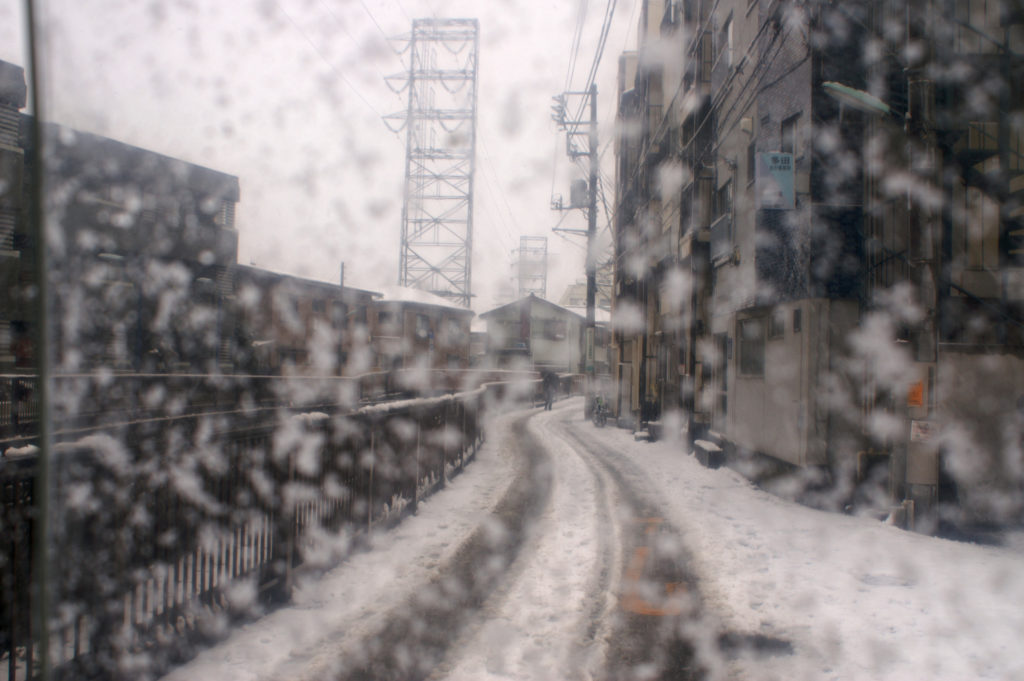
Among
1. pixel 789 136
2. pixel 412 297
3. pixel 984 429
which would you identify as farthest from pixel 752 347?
pixel 412 297

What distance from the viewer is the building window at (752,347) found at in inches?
429

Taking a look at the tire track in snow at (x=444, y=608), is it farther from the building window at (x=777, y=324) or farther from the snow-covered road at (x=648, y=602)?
the building window at (x=777, y=324)

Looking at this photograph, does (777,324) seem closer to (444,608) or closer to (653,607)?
(653,607)

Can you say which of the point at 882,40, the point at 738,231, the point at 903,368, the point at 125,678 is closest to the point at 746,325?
the point at 738,231

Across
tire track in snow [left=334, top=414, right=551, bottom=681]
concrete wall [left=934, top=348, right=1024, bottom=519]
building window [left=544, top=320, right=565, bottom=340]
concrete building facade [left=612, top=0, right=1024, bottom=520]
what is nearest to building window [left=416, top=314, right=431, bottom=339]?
building window [left=544, top=320, right=565, bottom=340]

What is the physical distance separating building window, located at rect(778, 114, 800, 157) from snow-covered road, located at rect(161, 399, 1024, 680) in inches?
218

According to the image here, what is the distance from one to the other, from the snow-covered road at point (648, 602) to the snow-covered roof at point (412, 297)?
3739cm

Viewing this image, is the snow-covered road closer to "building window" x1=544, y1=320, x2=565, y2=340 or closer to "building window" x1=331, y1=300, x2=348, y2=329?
"building window" x1=331, y1=300, x2=348, y2=329

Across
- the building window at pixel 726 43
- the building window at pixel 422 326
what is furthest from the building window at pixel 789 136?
the building window at pixel 422 326

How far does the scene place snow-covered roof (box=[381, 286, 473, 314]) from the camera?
147 feet

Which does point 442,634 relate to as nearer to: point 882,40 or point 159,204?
point 882,40

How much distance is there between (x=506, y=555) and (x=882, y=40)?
8.50 m

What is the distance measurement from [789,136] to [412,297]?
3807cm

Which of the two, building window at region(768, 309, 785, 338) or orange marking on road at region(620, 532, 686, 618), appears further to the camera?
building window at region(768, 309, 785, 338)
